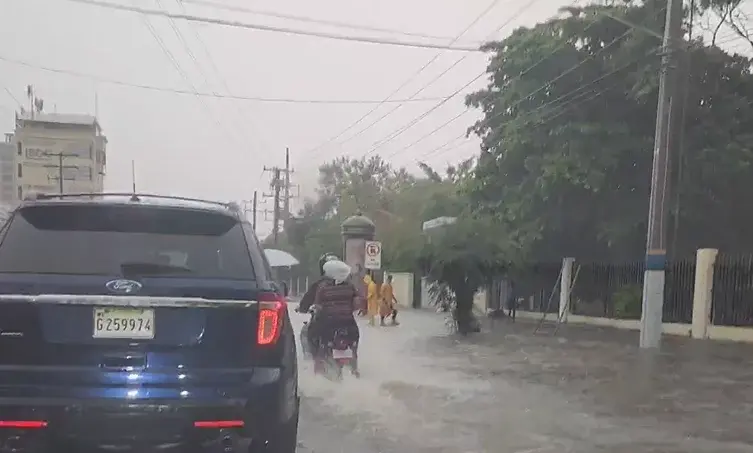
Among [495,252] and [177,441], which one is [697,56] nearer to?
[495,252]

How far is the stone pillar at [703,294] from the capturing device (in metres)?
18.9

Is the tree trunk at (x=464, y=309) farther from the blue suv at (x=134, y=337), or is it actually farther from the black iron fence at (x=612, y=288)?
the blue suv at (x=134, y=337)

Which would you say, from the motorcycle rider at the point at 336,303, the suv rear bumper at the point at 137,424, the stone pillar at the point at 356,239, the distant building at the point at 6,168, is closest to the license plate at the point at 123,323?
the suv rear bumper at the point at 137,424

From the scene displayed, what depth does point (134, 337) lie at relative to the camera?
456 cm

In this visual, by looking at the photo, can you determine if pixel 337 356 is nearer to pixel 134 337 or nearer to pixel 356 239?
pixel 134 337

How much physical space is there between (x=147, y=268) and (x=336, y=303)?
617 centimetres

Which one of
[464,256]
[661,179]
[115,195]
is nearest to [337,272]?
[115,195]

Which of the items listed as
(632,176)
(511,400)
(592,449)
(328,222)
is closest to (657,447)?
(592,449)

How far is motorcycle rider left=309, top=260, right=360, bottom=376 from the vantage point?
10727 millimetres

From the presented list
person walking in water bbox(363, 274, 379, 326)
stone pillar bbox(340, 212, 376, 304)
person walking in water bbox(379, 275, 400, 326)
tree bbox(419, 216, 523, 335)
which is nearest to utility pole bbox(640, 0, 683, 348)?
tree bbox(419, 216, 523, 335)

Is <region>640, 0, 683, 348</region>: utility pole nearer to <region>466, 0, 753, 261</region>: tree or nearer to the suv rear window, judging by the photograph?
<region>466, 0, 753, 261</region>: tree

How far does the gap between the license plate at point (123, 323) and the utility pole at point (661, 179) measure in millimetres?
12948

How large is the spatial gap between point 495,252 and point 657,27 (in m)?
7.76

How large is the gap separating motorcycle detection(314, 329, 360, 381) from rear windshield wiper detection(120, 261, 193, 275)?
6.22 m
